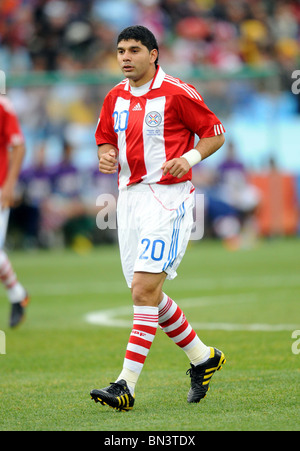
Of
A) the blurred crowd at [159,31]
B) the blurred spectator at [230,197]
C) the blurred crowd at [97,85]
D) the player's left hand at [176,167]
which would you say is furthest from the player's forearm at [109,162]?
the blurred crowd at [159,31]

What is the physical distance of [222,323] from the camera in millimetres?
8688

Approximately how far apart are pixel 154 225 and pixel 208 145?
0.66 metres

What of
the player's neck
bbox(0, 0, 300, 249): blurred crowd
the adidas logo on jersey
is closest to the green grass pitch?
the adidas logo on jersey

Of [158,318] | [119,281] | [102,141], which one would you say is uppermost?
[102,141]

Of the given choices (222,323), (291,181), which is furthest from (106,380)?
(291,181)

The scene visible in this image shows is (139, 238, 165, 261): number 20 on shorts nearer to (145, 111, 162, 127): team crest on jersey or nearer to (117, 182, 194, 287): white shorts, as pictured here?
(117, 182, 194, 287): white shorts

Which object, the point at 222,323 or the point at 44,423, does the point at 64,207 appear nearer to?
the point at 222,323

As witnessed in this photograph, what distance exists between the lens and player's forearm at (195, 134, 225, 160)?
550 cm

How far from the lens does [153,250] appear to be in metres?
5.30

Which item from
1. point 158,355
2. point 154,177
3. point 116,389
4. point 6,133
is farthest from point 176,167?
point 6,133

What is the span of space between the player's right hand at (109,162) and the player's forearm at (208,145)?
542 millimetres

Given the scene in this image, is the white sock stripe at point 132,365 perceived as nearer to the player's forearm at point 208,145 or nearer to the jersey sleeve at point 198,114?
the player's forearm at point 208,145

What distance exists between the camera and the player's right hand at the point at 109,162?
5.49 m

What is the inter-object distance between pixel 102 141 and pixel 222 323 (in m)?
3.44
